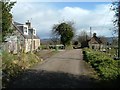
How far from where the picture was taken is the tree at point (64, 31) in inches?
3497

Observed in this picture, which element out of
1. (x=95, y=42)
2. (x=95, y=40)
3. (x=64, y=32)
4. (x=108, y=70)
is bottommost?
(x=108, y=70)

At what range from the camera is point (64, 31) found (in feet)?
294

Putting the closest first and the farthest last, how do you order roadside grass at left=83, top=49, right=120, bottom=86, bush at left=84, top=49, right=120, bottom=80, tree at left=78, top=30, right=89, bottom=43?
roadside grass at left=83, top=49, right=120, bottom=86, bush at left=84, top=49, right=120, bottom=80, tree at left=78, top=30, right=89, bottom=43

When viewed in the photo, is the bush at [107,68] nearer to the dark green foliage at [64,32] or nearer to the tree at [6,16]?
the tree at [6,16]

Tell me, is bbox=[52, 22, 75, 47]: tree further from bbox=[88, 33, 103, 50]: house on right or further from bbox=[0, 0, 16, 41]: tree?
bbox=[0, 0, 16, 41]: tree

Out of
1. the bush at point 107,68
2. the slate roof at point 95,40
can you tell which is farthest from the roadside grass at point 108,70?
the slate roof at point 95,40

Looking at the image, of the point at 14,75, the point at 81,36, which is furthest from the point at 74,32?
the point at 14,75

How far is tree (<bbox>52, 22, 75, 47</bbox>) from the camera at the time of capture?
291 feet

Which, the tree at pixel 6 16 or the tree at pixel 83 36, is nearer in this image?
the tree at pixel 6 16

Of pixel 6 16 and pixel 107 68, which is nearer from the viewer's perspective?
pixel 107 68

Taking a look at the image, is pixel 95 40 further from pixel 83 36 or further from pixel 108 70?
pixel 108 70

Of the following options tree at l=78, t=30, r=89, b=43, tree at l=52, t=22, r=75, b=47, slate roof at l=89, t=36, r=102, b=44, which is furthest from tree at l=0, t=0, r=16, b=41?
tree at l=78, t=30, r=89, b=43

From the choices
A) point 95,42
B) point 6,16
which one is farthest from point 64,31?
point 6,16

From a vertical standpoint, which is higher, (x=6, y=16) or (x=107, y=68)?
(x=6, y=16)
